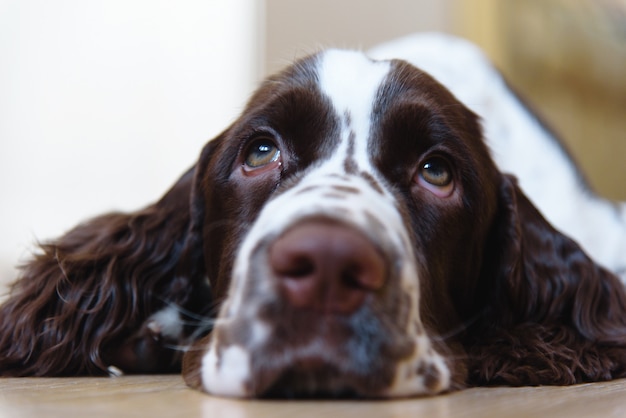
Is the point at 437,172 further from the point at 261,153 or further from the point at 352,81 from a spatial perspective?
the point at 261,153

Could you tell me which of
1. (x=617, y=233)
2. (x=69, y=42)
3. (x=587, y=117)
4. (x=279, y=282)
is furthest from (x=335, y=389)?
(x=69, y=42)

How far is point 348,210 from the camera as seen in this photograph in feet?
4.97

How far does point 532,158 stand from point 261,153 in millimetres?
1380

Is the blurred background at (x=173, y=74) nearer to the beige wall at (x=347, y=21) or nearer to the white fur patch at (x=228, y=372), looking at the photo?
the beige wall at (x=347, y=21)

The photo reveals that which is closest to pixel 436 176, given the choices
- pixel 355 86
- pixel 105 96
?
pixel 355 86

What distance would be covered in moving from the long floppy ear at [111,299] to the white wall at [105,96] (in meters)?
3.51

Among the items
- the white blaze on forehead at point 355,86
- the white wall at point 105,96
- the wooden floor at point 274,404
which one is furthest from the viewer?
the white wall at point 105,96

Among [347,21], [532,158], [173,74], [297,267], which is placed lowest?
[173,74]

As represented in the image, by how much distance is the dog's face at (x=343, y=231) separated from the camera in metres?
1.42

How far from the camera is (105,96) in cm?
636

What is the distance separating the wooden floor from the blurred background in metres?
3.94

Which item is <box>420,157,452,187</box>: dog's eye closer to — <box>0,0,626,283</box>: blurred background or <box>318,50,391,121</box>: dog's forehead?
<box>318,50,391,121</box>: dog's forehead

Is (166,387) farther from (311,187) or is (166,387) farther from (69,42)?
(69,42)

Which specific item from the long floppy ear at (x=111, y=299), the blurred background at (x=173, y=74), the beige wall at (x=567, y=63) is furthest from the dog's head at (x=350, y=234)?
the blurred background at (x=173, y=74)
